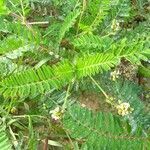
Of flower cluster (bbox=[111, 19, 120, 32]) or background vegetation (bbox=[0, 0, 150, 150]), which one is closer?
background vegetation (bbox=[0, 0, 150, 150])

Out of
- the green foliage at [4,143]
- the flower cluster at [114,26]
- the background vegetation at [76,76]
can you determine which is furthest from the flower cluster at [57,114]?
the flower cluster at [114,26]

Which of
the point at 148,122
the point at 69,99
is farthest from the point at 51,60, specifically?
the point at 148,122

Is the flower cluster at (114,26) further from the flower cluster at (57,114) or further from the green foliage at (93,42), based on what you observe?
the flower cluster at (57,114)

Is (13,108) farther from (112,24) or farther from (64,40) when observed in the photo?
(112,24)

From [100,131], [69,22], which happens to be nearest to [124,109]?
[100,131]

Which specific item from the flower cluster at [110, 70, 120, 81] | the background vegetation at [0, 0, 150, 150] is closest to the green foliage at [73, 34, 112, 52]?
the background vegetation at [0, 0, 150, 150]

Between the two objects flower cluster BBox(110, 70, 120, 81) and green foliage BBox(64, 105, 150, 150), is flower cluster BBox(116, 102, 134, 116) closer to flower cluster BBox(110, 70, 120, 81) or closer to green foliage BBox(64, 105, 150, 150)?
green foliage BBox(64, 105, 150, 150)

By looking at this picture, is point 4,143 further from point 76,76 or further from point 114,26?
point 114,26

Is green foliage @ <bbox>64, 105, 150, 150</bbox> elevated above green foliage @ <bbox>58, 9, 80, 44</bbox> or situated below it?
below
